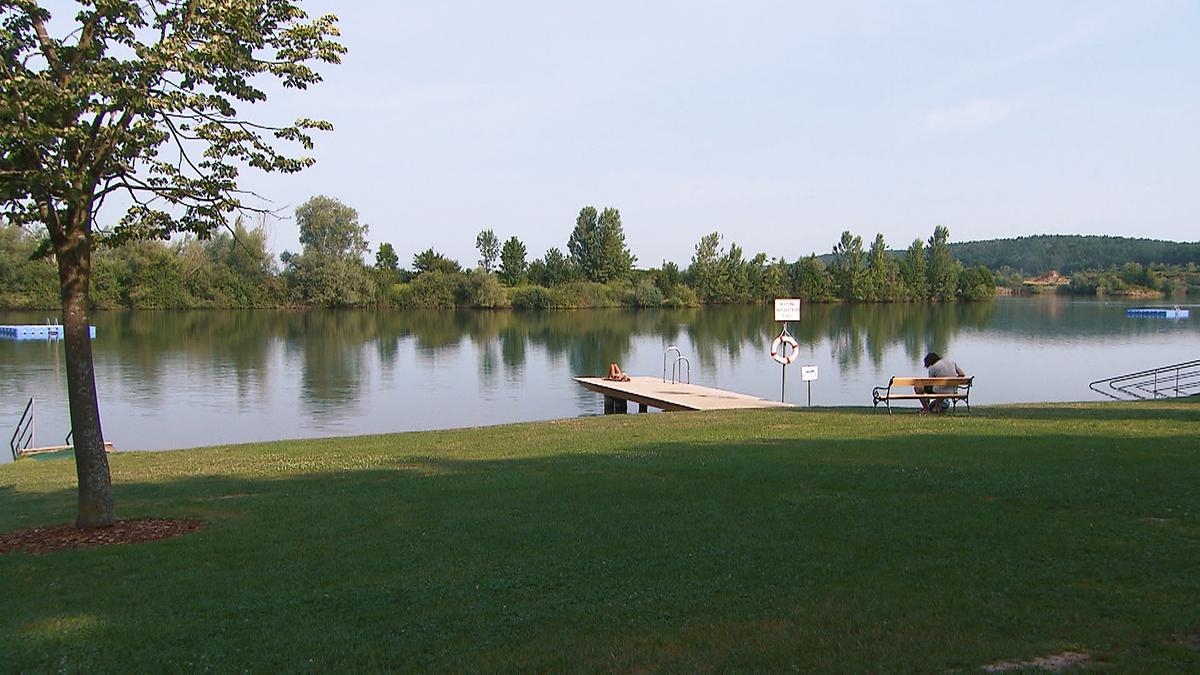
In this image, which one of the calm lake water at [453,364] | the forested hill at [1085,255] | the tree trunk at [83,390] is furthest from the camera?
the forested hill at [1085,255]

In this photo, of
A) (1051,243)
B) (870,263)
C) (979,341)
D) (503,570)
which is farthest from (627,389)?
(1051,243)

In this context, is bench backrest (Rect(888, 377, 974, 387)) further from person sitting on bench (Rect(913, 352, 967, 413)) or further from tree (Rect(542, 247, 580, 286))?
tree (Rect(542, 247, 580, 286))

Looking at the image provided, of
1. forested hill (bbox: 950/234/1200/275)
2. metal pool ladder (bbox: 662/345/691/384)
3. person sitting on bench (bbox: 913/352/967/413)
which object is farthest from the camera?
forested hill (bbox: 950/234/1200/275)

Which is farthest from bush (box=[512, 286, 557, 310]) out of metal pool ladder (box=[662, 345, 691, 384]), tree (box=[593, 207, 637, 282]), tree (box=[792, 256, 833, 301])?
metal pool ladder (box=[662, 345, 691, 384])

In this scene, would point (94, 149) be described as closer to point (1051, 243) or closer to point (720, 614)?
point (720, 614)

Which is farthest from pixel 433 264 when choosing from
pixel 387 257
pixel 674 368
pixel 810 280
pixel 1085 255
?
pixel 1085 255

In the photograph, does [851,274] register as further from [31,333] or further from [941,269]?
[31,333]

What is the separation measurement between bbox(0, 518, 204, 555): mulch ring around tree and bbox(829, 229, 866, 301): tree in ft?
382

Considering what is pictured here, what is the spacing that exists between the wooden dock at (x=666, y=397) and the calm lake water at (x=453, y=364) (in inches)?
49.4

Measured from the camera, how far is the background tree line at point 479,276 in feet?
285

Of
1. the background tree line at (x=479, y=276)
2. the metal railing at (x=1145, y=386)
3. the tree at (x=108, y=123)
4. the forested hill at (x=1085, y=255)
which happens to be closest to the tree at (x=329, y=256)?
the background tree line at (x=479, y=276)

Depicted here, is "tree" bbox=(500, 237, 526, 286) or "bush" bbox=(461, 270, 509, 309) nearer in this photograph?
"bush" bbox=(461, 270, 509, 309)

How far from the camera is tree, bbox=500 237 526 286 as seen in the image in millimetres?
119438

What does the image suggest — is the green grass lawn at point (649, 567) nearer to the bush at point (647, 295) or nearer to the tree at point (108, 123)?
the tree at point (108, 123)
